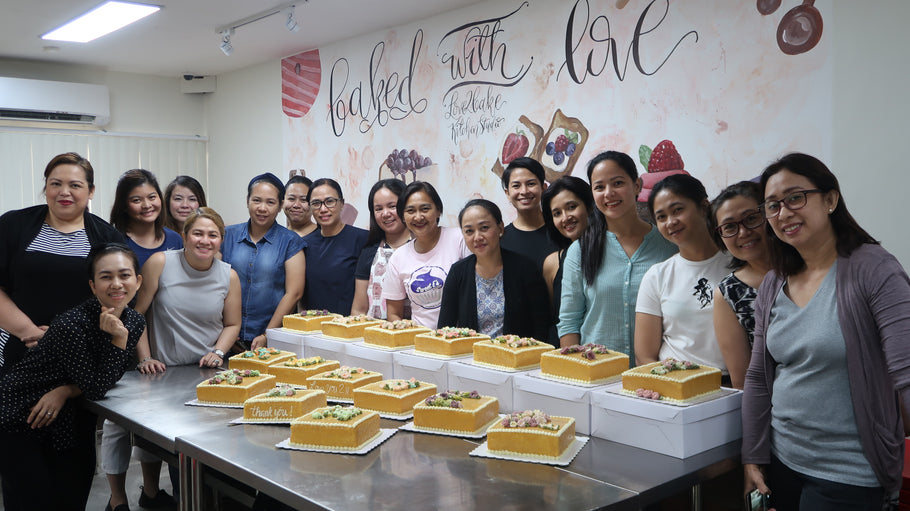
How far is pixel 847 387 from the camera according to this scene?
5.81 ft

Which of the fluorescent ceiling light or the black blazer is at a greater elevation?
the fluorescent ceiling light

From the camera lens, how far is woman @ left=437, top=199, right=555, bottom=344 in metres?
3.08

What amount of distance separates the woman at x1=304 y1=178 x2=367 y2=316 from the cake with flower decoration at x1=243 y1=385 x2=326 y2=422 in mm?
1666

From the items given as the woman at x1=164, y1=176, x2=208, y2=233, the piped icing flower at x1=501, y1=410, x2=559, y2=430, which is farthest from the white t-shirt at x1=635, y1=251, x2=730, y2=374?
the woman at x1=164, y1=176, x2=208, y2=233

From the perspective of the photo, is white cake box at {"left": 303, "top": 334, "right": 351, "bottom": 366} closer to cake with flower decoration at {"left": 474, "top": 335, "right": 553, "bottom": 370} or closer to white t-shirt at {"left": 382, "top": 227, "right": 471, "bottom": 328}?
white t-shirt at {"left": 382, "top": 227, "right": 471, "bottom": 328}

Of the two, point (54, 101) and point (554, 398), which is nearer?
point (554, 398)

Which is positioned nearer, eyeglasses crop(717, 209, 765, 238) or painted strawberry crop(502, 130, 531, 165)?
eyeglasses crop(717, 209, 765, 238)

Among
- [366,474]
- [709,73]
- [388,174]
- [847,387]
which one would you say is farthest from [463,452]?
[388,174]

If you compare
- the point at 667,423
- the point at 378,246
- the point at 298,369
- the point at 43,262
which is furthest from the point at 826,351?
the point at 43,262

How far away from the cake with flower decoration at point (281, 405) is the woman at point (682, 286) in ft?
3.79

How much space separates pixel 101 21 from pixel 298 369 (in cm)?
413

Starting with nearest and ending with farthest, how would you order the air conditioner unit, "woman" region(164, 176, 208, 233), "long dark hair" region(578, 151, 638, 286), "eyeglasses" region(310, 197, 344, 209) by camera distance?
"long dark hair" region(578, 151, 638, 286), "eyeglasses" region(310, 197, 344, 209), "woman" region(164, 176, 208, 233), the air conditioner unit

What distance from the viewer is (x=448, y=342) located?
2.65m

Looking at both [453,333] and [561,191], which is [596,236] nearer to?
[561,191]
